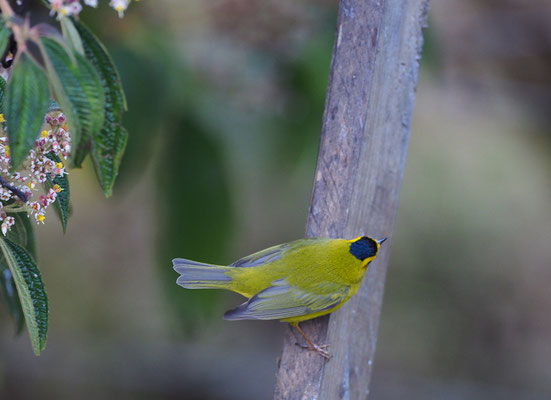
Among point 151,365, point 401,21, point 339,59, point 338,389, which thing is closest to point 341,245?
point 338,389

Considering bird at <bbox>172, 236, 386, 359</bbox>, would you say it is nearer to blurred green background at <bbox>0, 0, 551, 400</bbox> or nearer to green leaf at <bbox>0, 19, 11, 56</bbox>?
green leaf at <bbox>0, 19, 11, 56</bbox>

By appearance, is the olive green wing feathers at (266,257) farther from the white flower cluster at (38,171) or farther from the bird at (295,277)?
the white flower cluster at (38,171)

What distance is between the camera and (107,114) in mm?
1151

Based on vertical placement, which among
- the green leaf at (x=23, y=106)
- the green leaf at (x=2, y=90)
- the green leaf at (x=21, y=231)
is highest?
the green leaf at (x=2, y=90)

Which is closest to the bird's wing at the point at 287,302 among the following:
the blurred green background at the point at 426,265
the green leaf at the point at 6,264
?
the green leaf at the point at 6,264

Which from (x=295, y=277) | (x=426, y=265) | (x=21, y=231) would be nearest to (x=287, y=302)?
(x=295, y=277)

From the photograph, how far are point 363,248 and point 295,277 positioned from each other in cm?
23

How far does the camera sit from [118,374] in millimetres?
4605

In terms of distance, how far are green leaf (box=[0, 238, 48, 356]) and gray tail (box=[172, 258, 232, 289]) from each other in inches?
25.2

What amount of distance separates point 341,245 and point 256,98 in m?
1.39

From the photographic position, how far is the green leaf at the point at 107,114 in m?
1.14

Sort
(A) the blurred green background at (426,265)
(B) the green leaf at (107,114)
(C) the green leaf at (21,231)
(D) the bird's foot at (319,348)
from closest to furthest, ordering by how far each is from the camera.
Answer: (B) the green leaf at (107,114), (C) the green leaf at (21,231), (D) the bird's foot at (319,348), (A) the blurred green background at (426,265)

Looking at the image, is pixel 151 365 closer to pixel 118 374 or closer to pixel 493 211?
pixel 118 374

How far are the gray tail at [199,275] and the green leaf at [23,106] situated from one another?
0.99 meters
